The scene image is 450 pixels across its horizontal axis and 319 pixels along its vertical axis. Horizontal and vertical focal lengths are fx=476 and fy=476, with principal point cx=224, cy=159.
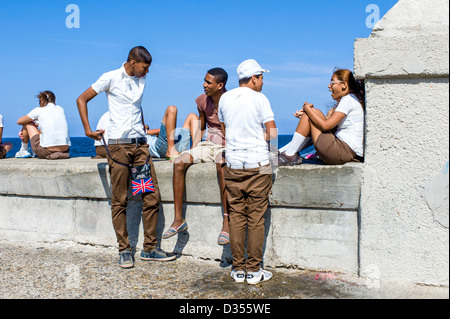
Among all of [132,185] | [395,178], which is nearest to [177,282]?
[132,185]

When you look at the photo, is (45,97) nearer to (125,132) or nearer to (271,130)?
(125,132)

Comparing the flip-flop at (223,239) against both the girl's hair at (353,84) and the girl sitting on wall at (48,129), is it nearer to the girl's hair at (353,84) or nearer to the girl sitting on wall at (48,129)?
the girl's hair at (353,84)

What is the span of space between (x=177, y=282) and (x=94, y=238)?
59.6 inches

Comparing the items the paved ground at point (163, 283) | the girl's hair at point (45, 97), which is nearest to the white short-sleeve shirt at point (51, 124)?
the girl's hair at point (45, 97)

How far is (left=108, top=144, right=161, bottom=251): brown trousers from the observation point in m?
4.52

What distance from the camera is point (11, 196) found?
5.78 m

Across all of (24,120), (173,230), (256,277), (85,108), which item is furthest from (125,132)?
(24,120)

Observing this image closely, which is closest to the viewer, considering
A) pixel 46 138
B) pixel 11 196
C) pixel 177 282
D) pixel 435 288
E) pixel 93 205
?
pixel 435 288

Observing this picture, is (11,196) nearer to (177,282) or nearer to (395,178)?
(177,282)

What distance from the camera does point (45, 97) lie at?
7.29 meters

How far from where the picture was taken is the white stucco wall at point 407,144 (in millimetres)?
3758

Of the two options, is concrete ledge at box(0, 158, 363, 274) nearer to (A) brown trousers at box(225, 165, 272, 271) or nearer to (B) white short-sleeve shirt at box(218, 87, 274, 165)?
(A) brown trousers at box(225, 165, 272, 271)

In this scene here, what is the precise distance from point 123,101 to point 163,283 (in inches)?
68.1

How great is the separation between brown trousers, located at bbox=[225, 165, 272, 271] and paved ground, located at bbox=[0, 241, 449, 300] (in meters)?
0.26
